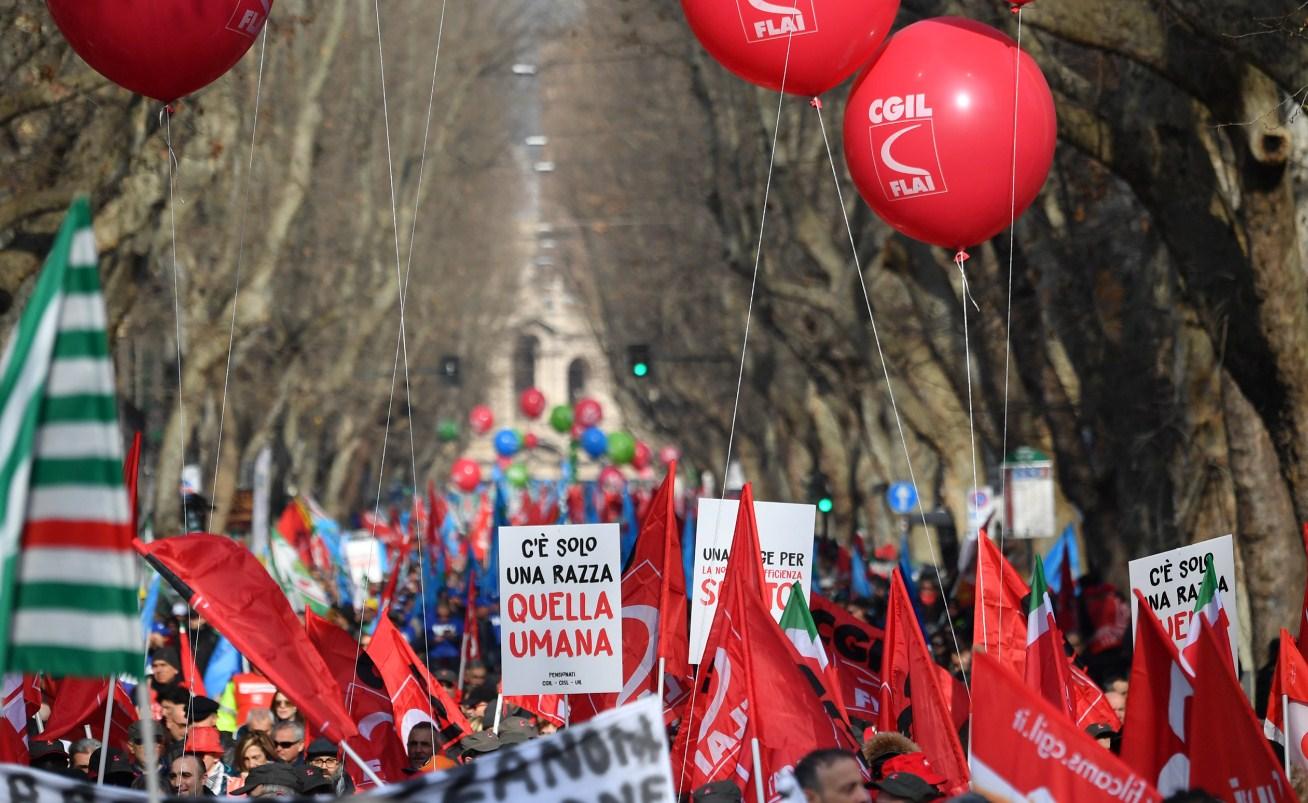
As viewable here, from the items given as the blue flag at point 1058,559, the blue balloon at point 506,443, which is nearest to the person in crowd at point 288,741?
the blue flag at point 1058,559

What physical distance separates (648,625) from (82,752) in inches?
108

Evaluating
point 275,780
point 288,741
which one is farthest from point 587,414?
Result: point 275,780

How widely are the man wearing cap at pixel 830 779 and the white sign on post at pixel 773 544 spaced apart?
194 inches

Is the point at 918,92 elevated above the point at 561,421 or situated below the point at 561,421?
below

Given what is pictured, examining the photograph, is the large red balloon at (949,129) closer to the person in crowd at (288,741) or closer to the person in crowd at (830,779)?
the person in crowd at (288,741)

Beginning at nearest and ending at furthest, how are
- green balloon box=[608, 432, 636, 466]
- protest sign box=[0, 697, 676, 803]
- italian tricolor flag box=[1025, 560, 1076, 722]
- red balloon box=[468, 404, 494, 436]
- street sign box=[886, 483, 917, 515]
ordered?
protest sign box=[0, 697, 676, 803], italian tricolor flag box=[1025, 560, 1076, 722], street sign box=[886, 483, 917, 515], green balloon box=[608, 432, 636, 466], red balloon box=[468, 404, 494, 436]

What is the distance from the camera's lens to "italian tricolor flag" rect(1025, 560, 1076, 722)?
8.98 meters

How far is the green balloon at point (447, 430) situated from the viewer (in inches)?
2749

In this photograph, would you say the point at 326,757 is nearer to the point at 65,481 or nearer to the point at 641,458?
the point at 65,481

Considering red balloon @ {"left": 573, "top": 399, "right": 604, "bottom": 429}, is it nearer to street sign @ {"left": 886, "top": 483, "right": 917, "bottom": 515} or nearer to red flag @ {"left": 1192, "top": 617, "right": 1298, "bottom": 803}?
street sign @ {"left": 886, "top": 483, "right": 917, "bottom": 515}

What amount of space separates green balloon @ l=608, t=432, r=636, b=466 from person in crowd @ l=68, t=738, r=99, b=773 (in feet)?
196

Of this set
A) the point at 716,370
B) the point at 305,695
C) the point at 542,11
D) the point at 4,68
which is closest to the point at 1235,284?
the point at 305,695

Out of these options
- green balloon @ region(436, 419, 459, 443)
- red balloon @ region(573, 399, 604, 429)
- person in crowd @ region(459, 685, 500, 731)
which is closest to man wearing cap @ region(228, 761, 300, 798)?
person in crowd @ region(459, 685, 500, 731)

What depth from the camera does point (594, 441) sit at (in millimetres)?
66750
